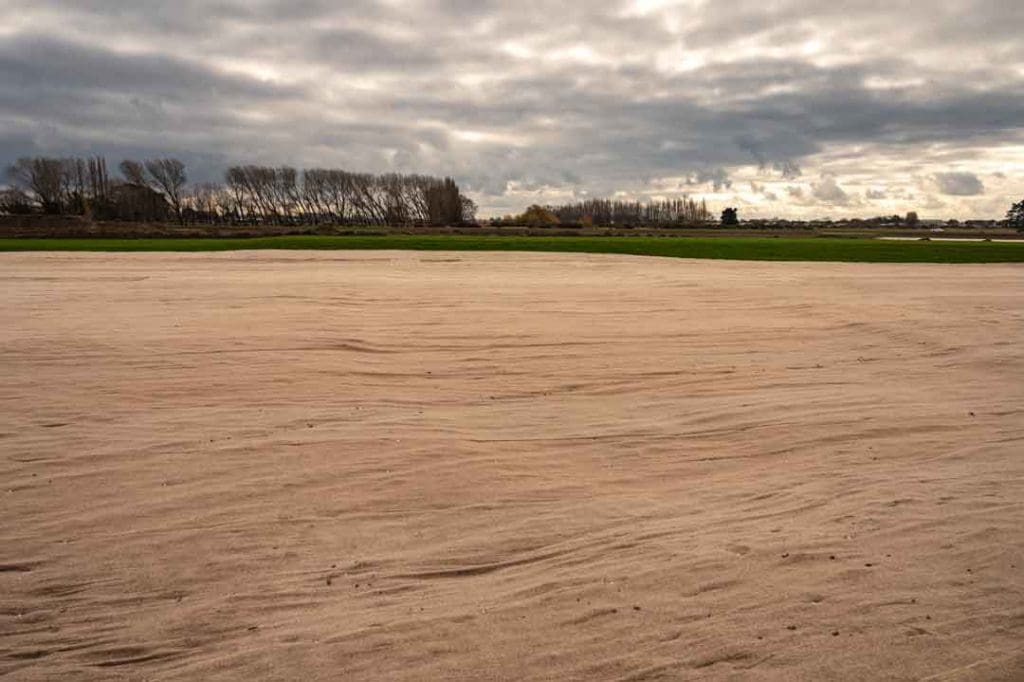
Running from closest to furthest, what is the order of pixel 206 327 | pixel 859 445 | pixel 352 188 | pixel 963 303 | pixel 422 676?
pixel 422 676
pixel 859 445
pixel 206 327
pixel 963 303
pixel 352 188

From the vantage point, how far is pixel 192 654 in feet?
12.7

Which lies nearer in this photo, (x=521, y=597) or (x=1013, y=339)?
(x=521, y=597)

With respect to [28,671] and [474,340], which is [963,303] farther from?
[28,671]

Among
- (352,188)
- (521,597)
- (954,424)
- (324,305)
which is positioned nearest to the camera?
(521,597)

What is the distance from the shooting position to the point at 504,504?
233 inches

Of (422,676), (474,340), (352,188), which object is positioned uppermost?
(352,188)

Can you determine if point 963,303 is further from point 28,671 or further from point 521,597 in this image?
point 28,671

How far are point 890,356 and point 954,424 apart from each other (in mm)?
4069

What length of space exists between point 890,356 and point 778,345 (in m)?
1.82

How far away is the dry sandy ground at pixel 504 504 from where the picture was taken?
3982 mm

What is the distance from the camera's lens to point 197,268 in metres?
29.0

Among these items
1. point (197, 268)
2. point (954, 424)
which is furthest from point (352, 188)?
Answer: point (954, 424)

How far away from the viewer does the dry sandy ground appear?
3982 mm

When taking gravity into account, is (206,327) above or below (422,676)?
above
